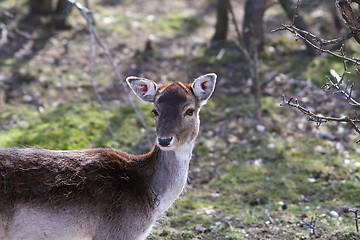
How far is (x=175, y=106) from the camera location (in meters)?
5.90

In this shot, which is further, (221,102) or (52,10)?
(52,10)

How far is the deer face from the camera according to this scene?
18.6 ft

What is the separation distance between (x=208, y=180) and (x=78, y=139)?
243 centimetres

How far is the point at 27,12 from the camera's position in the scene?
15.3m

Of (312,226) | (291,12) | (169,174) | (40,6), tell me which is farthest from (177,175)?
(40,6)

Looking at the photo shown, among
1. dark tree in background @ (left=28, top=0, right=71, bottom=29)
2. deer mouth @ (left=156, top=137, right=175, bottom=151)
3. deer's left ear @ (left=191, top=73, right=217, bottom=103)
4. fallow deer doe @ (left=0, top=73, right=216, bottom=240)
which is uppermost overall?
dark tree in background @ (left=28, top=0, right=71, bottom=29)

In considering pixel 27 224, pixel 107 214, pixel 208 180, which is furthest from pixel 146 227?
pixel 208 180

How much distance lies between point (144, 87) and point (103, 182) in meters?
1.21

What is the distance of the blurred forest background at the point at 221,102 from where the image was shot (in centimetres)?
770

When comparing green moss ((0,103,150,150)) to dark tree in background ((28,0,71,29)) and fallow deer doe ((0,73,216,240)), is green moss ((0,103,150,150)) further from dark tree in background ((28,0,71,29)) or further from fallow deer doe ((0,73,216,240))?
dark tree in background ((28,0,71,29))

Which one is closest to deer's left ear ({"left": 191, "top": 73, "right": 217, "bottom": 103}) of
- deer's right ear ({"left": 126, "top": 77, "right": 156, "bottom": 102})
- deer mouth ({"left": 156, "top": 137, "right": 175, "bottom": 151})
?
deer's right ear ({"left": 126, "top": 77, "right": 156, "bottom": 102})

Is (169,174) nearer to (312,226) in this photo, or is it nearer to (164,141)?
(164,141)

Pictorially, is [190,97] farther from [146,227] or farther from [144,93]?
[146,227]

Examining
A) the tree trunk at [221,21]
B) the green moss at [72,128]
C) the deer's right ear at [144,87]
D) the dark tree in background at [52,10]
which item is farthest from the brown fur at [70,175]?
the dark tree in background at [52,10]
